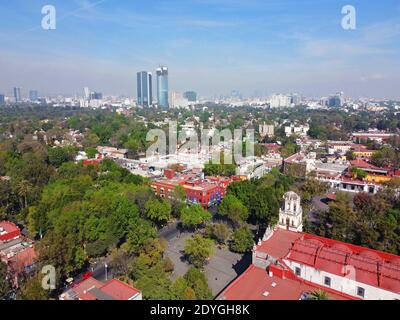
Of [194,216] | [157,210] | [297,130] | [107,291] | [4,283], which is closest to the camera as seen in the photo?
[107,291]

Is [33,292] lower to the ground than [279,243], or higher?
lower

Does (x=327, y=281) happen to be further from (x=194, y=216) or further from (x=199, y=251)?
(x=194, y=216)

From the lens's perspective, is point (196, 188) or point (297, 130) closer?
point (196, 188)

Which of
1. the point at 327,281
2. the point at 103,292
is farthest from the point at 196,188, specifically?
the point at 103,292

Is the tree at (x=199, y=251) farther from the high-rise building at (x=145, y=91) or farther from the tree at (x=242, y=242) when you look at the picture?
the high-rise building at (x=145, y=91)

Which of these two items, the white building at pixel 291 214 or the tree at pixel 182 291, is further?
the white building at pixel 291 214

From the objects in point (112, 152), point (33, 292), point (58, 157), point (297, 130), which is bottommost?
point (33, 292)

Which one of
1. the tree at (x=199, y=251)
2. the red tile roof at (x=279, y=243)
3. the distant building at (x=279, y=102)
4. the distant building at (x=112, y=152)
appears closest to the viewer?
the red tile roof at (x=279, y=243)
